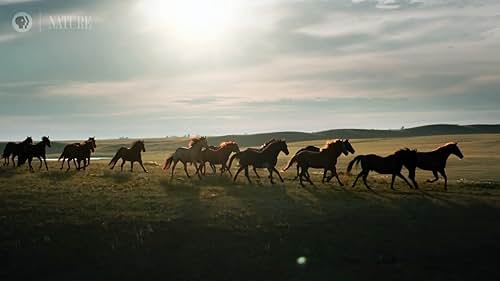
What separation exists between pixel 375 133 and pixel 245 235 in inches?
6343

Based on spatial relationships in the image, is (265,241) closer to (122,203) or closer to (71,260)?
(71,260)

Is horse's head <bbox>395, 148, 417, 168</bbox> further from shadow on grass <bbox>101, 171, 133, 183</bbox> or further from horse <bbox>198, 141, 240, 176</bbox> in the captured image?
shadow on grass <bbox>101, 171, 133, 183</bbox>

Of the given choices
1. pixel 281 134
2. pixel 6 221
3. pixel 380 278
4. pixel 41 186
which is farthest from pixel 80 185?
pixel 281 134

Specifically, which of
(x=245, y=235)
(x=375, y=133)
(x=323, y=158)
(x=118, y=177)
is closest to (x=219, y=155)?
(x=118, y=177)

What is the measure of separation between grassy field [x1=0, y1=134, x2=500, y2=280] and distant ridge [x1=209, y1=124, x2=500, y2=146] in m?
131

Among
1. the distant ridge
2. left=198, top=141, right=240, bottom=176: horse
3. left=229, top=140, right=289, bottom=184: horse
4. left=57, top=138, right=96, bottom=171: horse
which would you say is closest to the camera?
left=229, top=140, right=289, bottom=184: horse

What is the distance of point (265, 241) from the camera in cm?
1425

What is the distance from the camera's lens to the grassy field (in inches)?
489

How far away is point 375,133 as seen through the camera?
17038 cm

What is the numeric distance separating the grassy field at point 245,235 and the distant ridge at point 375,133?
430 feet

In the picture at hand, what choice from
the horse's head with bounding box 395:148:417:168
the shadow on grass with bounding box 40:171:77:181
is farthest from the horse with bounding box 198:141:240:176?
the horse's head with bounding box 395:148:417:168

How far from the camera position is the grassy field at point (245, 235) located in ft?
40.7

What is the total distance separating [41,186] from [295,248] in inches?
→ 545

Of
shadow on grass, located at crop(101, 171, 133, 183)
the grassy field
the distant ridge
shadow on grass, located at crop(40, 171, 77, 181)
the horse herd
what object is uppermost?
the distant ridge
